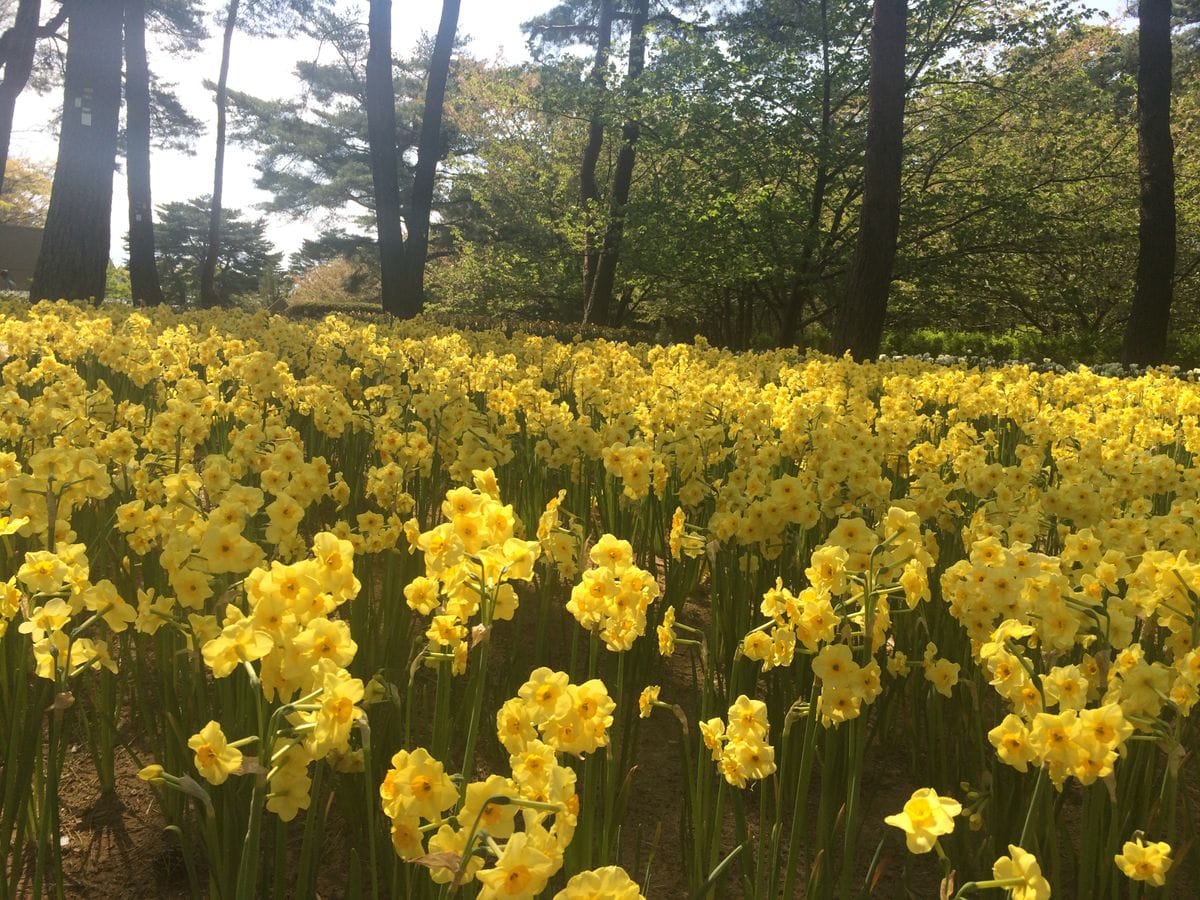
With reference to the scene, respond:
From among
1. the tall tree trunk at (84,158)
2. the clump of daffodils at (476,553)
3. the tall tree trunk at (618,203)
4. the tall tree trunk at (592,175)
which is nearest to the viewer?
the clump of daffodils at (476,553)

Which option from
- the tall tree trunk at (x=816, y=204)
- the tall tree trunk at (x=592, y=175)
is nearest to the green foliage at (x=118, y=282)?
the tall tree trunk at (x=592, y=175)

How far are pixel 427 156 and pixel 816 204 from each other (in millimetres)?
6596

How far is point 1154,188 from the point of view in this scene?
435 inches

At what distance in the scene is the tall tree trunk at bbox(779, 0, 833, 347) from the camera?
14.5m

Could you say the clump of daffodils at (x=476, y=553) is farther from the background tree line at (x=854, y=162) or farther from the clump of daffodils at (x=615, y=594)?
the background tree line at (x=854, y=162)

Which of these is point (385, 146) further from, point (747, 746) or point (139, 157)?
point (747, 746)

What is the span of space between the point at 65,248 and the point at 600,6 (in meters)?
14.1

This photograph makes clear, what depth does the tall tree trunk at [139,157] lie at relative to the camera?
14828mm

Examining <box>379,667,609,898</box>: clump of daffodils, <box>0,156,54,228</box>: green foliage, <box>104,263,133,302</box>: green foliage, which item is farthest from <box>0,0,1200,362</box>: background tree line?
<box>104,263,133,302</box>: green foliage

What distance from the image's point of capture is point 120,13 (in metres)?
10.6

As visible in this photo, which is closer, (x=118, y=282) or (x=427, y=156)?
(x=427, y=156)

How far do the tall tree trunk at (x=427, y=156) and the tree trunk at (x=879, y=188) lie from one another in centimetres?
737

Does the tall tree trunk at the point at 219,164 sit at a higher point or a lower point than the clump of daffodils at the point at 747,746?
higher

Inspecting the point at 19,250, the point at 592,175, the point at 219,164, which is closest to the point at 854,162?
the point at 592,175
